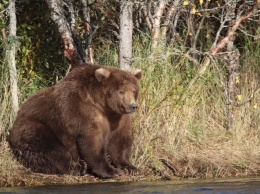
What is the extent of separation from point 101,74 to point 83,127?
684 mm

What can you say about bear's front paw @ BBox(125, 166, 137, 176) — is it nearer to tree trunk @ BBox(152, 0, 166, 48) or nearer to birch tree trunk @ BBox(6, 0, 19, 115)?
birch tree trunk @ BBox(6, 0, 19, 115)

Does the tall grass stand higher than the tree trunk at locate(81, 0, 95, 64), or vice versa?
the tree trunk at locate(81, 0, 95, 64)

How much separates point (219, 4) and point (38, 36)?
2.97 meters

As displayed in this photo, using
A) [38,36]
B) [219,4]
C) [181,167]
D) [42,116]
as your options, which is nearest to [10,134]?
[42,116]

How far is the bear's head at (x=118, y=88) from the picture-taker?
999cm

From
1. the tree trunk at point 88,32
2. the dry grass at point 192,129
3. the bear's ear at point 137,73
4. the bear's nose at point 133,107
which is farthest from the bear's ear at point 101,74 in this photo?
the tree trunk at point 88,32

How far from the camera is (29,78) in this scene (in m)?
12.7

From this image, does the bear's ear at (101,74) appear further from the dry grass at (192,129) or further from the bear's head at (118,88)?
the dry grass at (192,129)

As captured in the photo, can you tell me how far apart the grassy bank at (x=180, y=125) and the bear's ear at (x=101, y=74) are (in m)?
1.14

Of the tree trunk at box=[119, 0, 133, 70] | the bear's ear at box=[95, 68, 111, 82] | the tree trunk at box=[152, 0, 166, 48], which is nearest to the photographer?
the bear's ear at box=[95, 68, 111, 82]

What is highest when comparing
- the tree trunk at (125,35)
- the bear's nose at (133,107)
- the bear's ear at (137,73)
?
the tree trunk at (125,35)

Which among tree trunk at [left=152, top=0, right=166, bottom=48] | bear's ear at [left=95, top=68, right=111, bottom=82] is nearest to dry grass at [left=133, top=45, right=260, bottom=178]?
tree trunk at [left=152, top=0, right=166, bottom=48]

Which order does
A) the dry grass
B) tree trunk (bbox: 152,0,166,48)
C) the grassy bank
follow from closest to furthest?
1. the grassy bank
2. the dry grass
3. tree trunk (bbox: 152,0,166,48)

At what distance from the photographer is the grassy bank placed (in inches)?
403
